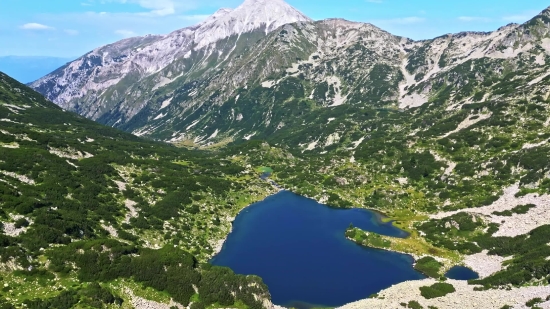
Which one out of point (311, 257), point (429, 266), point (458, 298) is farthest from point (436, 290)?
point (311, 257)

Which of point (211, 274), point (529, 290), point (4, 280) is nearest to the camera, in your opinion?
point (4, 280)

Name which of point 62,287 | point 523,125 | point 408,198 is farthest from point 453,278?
point 523,125

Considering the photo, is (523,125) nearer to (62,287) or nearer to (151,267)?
(151,267)

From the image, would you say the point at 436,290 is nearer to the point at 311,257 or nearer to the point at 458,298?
the point at 458,298

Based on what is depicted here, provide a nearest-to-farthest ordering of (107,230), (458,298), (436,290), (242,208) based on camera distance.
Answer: (458,298)
(436,290)
(107,230)
(242,208)

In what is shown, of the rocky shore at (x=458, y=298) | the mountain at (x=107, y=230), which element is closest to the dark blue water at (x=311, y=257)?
the rocky shore at (x=458, y=298)
